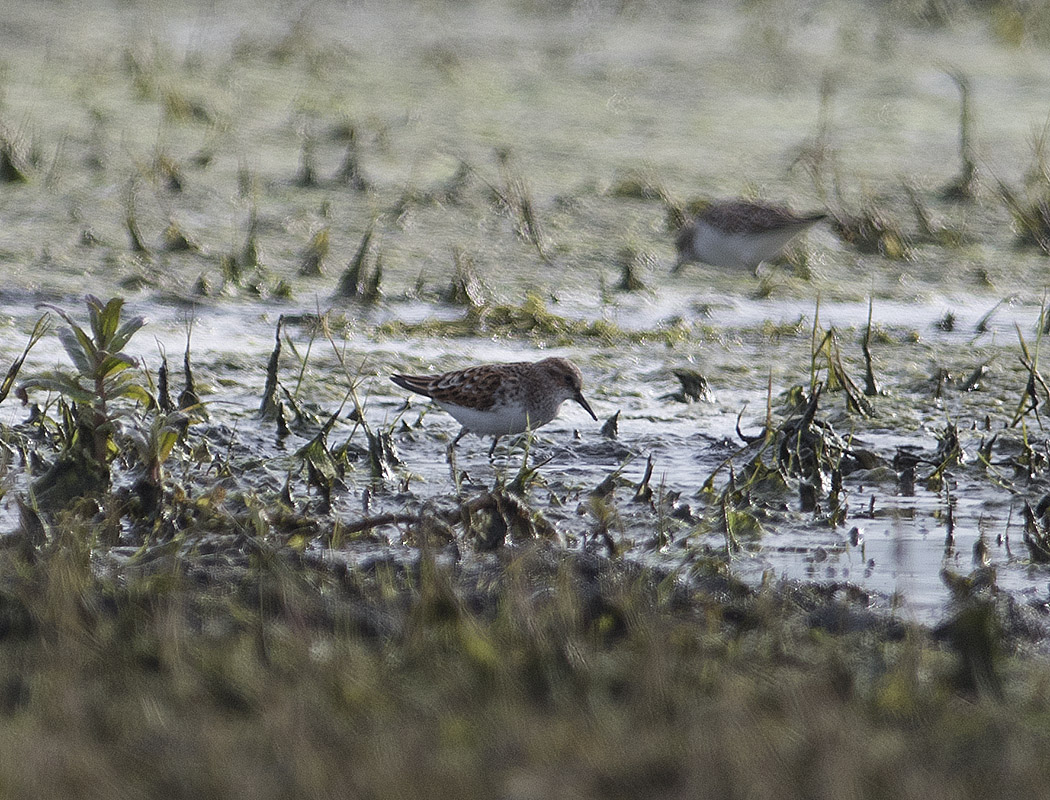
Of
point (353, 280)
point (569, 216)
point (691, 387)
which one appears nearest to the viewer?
point (691, 387)

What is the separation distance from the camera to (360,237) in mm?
8484

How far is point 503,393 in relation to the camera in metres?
5.51

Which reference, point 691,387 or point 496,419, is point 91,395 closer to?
point 496,419

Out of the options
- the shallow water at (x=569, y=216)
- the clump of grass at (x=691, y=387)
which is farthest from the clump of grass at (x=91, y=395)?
the clump of grass at (x=691, y=387)

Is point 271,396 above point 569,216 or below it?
below

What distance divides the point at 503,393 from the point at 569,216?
12.0 feet

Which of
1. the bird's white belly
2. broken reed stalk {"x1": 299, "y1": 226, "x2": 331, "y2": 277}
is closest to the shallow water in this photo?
broken reed stalk {"x1": 299, "y1": 226, "x2": 331, "y2": 277}

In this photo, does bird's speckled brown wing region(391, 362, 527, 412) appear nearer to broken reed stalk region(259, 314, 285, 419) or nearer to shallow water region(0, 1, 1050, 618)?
shallow water region(0, 1, 1050, 618)

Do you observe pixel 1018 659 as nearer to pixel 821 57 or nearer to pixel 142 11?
pixel 821 57

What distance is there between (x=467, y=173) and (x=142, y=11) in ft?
16.7

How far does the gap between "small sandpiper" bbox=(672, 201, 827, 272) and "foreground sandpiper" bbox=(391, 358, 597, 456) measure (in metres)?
2.41

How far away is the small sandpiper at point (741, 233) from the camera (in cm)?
800

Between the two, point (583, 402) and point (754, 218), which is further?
point (754, 218)

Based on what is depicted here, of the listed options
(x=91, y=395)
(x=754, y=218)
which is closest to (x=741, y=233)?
(x=754, y=218)
